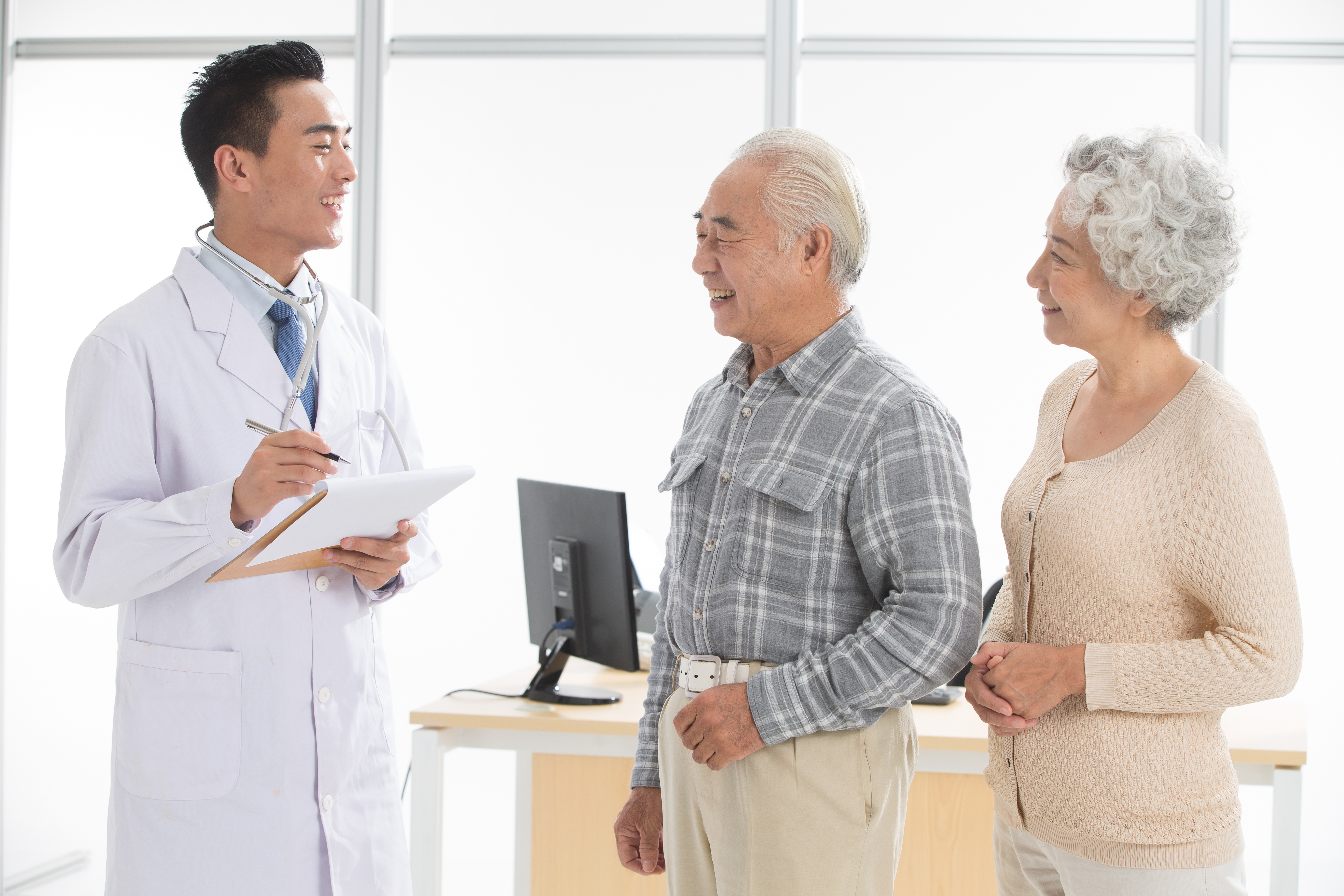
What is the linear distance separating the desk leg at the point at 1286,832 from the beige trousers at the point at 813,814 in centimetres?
102

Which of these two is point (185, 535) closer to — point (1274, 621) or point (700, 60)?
point (1274, 621)

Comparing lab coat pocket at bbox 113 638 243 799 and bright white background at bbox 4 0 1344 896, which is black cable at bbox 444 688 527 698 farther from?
bright white background at bbox 4 0 1344 896

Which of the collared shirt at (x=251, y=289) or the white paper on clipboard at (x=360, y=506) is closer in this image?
the white paper on clipboard at (x=360, y=506)

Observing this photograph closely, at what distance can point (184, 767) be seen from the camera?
1.30 metres

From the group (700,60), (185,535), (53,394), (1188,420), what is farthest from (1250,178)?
(53,394)

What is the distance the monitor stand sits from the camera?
2201 mm

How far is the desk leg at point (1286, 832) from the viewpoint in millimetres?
1818

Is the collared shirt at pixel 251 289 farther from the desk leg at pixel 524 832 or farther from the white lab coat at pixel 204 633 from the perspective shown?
the desk leg at pixel 524 832

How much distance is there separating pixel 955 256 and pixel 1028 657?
2.34 m

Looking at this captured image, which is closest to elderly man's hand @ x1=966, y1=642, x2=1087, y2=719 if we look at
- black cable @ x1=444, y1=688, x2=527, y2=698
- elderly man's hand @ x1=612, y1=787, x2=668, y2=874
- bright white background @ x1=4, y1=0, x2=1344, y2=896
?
elderly man's hand @ x1=612, y1=787, x2=668, y2=874

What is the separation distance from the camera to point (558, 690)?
227 centimetres

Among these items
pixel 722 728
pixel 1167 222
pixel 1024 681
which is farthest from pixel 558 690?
pixel 1167 222

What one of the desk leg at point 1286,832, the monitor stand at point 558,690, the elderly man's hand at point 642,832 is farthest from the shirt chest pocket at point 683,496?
the desk leg at point 1286,832

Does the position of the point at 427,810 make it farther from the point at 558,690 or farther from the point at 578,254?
the point at 578,254
